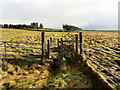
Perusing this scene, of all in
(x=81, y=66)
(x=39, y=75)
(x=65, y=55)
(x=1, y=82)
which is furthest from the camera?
(x=65, y=55)

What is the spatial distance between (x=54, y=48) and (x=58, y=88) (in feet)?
19.7

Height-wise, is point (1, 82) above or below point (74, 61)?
below

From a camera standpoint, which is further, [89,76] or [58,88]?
[89,76]

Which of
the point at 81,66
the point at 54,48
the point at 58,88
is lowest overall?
the point at 58,88

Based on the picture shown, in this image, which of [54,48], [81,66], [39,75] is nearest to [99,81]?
[81,66]

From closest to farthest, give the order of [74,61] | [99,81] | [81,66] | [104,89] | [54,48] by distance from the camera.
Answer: [104,89] → [99,81] → [81,66] → [74,61] → [54,48]

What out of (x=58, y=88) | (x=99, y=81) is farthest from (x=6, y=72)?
(x=99, y=81)

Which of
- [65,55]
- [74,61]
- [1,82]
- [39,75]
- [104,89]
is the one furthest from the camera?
[65,55]

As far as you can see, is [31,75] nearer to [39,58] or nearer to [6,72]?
[6,72]

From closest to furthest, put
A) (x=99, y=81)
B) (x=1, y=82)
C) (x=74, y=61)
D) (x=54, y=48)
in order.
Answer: (x=99, y=81) → (x=1, y=82) → (x=74, y=61) → (x=54, y=48)

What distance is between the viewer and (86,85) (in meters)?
5.23

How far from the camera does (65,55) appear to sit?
333 inches

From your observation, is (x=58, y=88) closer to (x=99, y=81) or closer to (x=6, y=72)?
(x=99, y=81)

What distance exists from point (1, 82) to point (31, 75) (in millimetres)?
1557
